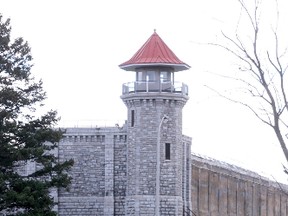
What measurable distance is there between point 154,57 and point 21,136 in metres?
20.3

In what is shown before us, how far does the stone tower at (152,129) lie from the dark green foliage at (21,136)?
18143 mm

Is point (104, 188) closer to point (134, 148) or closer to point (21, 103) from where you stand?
point (134, 148)

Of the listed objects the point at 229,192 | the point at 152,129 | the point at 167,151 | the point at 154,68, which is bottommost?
the point at 229,192

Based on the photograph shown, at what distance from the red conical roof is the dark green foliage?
17.5 m

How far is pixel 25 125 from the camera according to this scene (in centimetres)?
4119

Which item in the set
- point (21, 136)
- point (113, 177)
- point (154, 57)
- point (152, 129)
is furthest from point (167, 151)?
point (21, 136)

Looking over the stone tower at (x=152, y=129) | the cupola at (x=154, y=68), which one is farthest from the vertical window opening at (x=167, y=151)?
the cupola at (x=154, y=68)

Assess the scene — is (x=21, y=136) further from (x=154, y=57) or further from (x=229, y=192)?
(x=229, y=192)

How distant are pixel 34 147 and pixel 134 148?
20.5m

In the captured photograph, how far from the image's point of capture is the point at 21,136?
4103cm

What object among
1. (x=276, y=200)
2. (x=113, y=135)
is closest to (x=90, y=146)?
(x=113, y=135)

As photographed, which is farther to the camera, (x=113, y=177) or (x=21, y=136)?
(x=113, y=177)

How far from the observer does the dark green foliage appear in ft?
132

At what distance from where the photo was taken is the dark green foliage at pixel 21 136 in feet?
132
